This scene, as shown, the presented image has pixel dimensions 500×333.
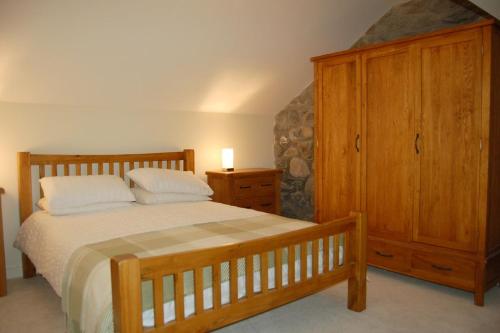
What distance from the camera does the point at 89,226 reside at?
255 cm

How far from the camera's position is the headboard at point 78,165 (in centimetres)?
319

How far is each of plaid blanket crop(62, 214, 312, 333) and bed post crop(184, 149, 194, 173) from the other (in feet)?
5.22

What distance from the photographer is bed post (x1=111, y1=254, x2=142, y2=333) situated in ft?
4.81

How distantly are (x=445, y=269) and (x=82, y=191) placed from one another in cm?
274

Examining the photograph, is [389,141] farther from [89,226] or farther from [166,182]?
[89,226]

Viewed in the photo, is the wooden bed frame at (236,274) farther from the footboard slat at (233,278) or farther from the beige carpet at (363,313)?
the beige carpet at (363,313)

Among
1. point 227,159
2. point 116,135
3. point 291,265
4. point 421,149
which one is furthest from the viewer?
point 227,159

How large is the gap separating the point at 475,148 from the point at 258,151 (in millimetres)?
2718

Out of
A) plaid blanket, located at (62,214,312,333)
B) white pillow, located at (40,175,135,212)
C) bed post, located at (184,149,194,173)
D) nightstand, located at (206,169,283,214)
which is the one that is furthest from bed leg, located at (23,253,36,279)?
nightstand, located at (206,169,283,214)

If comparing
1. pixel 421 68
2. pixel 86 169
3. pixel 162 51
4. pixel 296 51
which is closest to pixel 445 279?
pixel 421 68

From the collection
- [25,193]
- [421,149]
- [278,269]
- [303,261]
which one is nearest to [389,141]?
[421,149]

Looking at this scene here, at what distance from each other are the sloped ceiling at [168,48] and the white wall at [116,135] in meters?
0.11

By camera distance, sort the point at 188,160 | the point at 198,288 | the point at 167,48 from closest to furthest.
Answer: the point at 198,288
the point at 167,48
the point at 188,160

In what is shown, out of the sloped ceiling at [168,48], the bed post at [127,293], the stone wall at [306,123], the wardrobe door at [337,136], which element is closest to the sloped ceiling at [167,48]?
the sloped ceiling at [168,48]
